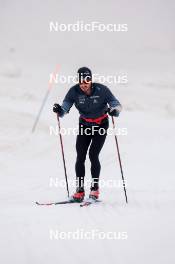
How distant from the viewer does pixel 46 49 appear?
69.8m

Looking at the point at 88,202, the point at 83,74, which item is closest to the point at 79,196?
the point at 88,202

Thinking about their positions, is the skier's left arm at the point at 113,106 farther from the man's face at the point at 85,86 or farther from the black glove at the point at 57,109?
the black glove at the point at 57,109

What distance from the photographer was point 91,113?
7.61 m

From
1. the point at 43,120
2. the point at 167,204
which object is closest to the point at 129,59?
the point at 43,120

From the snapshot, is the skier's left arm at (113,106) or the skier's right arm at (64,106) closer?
the skier's left arm at (113,106)

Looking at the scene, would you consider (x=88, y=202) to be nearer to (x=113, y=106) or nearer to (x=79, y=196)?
(x=79, y=196)
